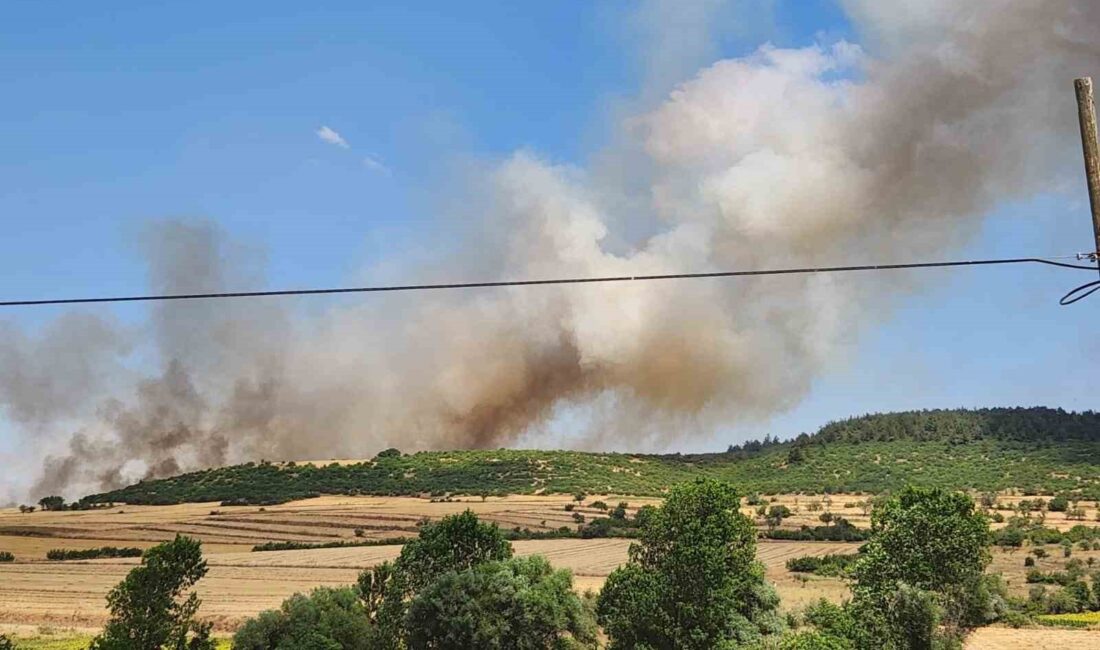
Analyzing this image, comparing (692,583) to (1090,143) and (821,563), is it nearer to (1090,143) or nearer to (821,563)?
(1090,143)

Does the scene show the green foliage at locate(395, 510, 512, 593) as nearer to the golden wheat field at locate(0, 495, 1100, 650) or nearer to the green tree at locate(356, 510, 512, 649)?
the green tree at locate(356, 510, 512, 649)

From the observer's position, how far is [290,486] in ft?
570

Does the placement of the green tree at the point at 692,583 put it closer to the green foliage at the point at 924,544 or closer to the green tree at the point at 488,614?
the green tree at the point at 488,614

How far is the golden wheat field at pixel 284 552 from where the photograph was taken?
2680 inches

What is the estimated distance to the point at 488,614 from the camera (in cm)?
4759

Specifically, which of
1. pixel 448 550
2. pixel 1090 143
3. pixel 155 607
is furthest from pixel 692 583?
pixel 1090 143

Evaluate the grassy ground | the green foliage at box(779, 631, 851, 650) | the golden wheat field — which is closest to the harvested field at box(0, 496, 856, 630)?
the golden wheat field

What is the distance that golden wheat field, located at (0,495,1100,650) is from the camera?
68.1 metres

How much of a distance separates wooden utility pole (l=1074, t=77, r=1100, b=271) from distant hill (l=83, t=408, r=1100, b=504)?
14482cm

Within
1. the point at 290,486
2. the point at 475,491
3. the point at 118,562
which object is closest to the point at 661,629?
the point at 118,562

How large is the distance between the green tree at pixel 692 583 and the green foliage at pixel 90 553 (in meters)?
71.2

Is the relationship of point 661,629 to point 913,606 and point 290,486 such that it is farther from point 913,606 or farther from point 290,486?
point 290,486

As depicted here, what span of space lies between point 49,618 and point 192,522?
70191 millimetres

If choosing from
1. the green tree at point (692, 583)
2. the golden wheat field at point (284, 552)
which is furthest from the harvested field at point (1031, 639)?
the green tree at point (692, 583)
